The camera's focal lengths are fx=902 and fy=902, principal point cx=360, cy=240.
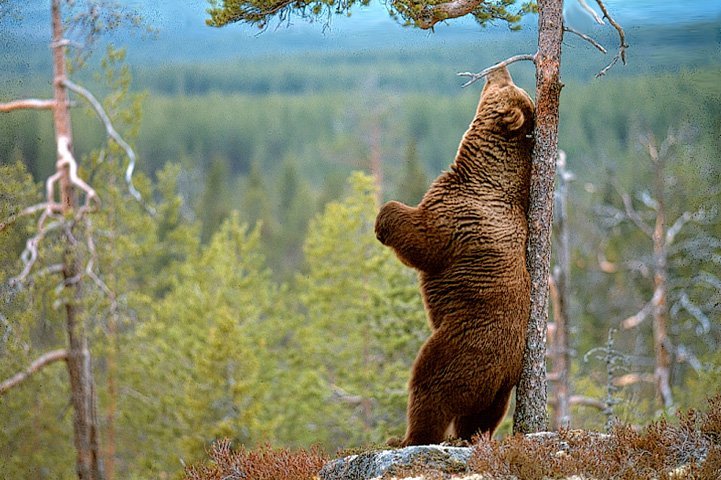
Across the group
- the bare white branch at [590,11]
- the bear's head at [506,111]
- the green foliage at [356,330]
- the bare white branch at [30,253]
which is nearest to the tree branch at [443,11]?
the bear's head at [506,111]

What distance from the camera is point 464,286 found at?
22.5ft

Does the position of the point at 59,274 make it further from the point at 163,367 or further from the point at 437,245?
the point at 437,245

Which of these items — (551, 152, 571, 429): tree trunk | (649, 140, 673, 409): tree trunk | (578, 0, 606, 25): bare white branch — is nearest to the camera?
(578, 0, 606, 25): bare white branch

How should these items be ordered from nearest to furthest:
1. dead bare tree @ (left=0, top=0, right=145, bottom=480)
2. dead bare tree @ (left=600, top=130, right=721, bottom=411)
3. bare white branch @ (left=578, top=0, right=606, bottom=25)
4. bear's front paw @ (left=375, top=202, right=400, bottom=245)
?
bear's front paw @ (left=375, top=202, right=400, bottom=245) → bare white branch @ (left=578, top=0, right=606, bottom=25) → dead bare tree @ (left=0, top=0, right=145, bottom=480) → dead bare tree @ (left=600, top=130, right=721, bottom=411)

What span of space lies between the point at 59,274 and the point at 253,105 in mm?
63846

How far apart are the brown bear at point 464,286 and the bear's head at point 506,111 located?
0.02 metres

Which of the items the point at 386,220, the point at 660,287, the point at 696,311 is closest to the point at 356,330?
the point at 696,311

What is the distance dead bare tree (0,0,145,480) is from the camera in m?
13.4

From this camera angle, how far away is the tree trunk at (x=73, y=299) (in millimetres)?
13758

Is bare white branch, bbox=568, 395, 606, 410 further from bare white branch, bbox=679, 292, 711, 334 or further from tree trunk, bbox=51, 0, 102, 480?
tree trunk, bbox=51, 0, 102, 480

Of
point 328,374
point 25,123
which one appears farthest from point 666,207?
point 25,123

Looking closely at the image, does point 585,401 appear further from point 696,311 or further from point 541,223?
point 541,223

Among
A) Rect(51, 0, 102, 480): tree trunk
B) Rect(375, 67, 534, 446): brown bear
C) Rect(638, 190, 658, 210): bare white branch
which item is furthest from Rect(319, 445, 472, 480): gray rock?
Rect(638, 190, 658, 210): bare white branch

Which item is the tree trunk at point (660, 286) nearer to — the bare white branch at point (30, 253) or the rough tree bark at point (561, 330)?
the rough tree bark at point (561, 330)
